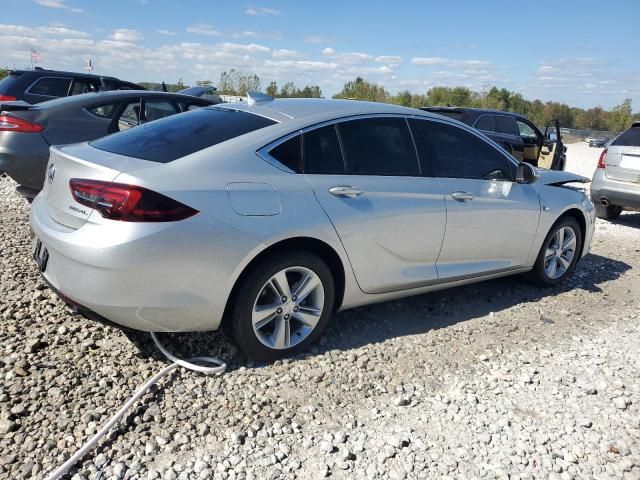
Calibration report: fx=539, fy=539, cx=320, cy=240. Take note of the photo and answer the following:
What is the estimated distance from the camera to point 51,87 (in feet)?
Result: 31.4

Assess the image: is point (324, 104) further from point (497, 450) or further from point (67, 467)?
point (67, 467)

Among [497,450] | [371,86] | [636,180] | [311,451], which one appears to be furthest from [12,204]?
[371,86]

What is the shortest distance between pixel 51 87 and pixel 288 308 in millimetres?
8366

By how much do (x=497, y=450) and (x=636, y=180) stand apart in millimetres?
6854

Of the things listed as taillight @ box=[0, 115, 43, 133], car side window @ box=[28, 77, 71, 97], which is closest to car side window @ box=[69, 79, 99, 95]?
car side window @ box=[28, 77, 71, 97]

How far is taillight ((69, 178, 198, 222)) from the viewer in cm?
270

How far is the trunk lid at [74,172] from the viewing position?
2838 millimetres

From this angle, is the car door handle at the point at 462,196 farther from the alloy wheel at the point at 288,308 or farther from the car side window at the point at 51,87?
the car side window at the point at 51,87

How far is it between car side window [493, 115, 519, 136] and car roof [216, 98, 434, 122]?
8.54 metres

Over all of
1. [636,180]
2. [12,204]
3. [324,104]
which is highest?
[324,104]

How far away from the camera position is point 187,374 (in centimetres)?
314

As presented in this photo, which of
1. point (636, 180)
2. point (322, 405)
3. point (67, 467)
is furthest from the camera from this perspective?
point (636, 180)

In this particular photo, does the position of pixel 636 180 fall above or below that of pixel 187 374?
above

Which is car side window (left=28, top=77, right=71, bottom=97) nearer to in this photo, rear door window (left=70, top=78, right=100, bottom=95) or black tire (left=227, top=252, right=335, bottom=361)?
rear door window (left=70, top=78, right=100, bottom=95)
